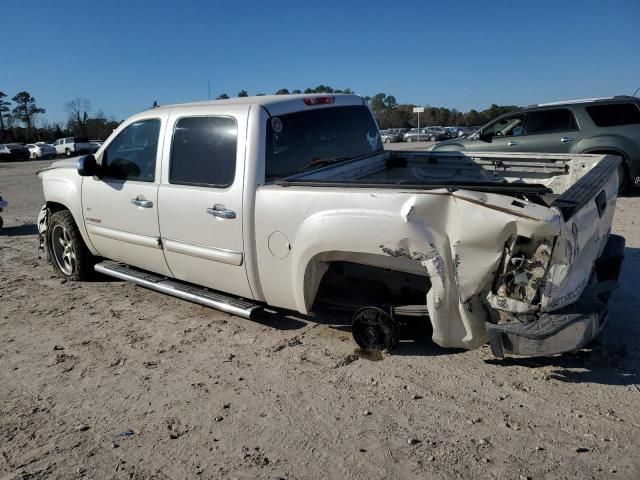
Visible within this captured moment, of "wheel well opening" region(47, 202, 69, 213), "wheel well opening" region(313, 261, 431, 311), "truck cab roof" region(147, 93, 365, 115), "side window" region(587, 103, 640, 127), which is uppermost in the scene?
"truck cab roof" region(147, 93, 365, 115)

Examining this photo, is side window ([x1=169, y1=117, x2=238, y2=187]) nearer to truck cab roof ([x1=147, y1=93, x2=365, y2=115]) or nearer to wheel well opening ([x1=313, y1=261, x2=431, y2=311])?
truck cab roof ([x1=147, y1=93, x2=365, y2=115])

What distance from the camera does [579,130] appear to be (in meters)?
9.77

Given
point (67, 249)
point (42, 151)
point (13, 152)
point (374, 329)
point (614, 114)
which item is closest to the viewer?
point (374, 329)

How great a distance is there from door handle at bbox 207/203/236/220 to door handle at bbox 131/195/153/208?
78 centimetres

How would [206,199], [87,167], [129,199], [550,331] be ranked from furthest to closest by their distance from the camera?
[87,167], [129,199], [206,199], [550,331]

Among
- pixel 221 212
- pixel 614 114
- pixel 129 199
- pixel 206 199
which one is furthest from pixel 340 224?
pixel 614 114

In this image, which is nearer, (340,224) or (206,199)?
(340,224)

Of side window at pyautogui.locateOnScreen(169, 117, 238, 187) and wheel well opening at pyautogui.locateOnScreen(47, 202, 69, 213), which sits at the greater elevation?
side window at pyautogui.locateOnScreen(169, 117, 238, 187)

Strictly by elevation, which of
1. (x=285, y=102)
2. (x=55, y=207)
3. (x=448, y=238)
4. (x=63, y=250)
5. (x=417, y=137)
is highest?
(x=285, y=102)

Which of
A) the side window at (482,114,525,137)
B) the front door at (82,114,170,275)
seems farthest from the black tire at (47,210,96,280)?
the side window at (482,114,525,137)

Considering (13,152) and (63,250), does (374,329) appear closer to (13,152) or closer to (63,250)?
(63,250)

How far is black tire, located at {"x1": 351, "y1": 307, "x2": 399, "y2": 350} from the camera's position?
3.56 m

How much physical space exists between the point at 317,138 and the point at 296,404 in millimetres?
2256

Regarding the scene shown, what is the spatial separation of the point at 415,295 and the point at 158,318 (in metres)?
2.33
